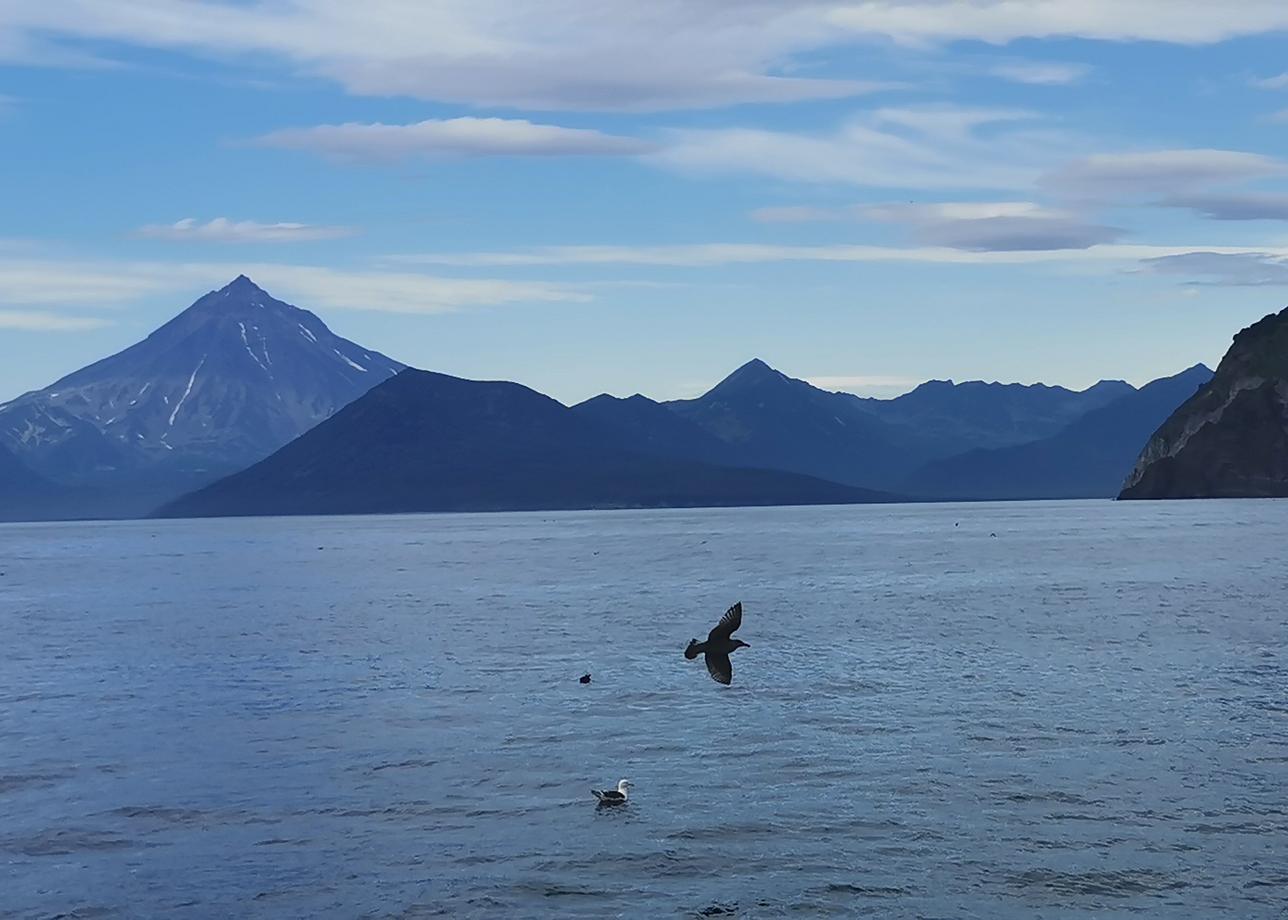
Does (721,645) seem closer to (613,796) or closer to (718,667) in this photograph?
(718,667)

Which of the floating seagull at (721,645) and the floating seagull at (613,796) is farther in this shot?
the floating seagull at (721,645)

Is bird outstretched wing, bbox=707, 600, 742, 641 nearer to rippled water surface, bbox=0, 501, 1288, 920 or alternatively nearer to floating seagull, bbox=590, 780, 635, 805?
rippled water surface, bbox=0, 501, 1288, 920

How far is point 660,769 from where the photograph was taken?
42750 mm

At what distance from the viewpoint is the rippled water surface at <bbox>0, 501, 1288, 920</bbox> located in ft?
105

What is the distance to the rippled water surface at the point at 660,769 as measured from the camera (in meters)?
32.0

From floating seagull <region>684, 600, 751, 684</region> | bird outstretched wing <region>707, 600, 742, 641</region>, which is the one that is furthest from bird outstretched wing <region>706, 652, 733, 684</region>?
bird outstretched wing <region>707, 600, 742, 641</region>

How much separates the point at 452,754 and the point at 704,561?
13306cm

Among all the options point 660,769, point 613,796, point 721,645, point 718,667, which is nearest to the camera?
point 613,796

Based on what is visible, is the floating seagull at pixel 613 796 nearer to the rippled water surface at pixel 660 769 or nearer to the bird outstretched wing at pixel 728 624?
the rippled water surface at pixel 660 769

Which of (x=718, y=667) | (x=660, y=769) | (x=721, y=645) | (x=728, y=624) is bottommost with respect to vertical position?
(x=660, y=769)

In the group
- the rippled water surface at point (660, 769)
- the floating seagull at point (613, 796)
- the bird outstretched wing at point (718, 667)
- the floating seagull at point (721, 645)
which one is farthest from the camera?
the bird outstretched wing at point (718, 667)

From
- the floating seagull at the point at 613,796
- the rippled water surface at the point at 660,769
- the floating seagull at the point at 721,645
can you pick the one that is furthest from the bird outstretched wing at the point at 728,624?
the floating seagull at the point at 613,796

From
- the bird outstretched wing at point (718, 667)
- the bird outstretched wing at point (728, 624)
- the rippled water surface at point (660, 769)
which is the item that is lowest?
the rippled water surface at point (660, 769)

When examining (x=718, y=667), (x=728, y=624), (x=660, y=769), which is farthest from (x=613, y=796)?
(x=718, y=667)
